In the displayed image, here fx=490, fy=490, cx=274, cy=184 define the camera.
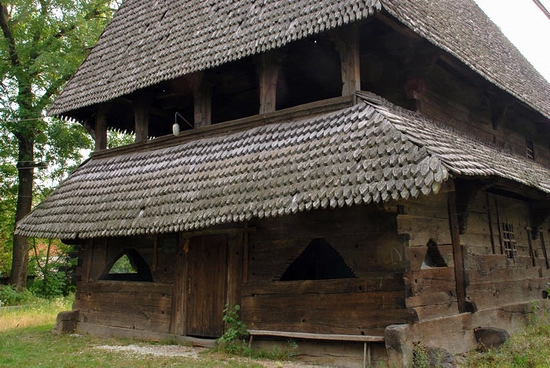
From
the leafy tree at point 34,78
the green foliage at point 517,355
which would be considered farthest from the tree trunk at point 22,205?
the green foliage at point 517,355

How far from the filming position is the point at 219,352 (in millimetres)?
7234

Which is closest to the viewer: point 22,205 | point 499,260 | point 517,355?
point 517,355

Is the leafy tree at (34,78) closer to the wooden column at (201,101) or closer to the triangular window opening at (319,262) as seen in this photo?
the wooden column at (201,101)

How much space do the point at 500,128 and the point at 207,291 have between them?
283 inches

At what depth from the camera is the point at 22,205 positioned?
18.7 meters

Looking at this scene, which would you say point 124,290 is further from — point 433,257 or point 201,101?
point 433,257

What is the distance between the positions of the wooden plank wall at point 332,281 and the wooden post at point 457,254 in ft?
4.80

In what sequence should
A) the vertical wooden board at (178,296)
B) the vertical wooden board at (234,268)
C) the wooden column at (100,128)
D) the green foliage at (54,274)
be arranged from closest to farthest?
the vertical wooden board at (234,268)
the vertical wooden board at (178,296)
the wooden column at (100,128)
the green foliage at (54,274)

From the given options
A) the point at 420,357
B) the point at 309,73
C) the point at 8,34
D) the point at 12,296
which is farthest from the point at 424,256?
the point at 8,34

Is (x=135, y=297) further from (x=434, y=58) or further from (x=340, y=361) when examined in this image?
(x=434, y=58)

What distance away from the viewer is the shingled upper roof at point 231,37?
24.6 ft

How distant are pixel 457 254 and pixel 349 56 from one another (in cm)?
333

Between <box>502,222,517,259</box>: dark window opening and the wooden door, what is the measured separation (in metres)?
4.99

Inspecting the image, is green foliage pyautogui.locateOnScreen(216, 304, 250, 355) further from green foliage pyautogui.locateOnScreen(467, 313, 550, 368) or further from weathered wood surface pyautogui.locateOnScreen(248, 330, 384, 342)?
green foliage pyautogui.locateOnScreen(467, 313, 550, 368)
